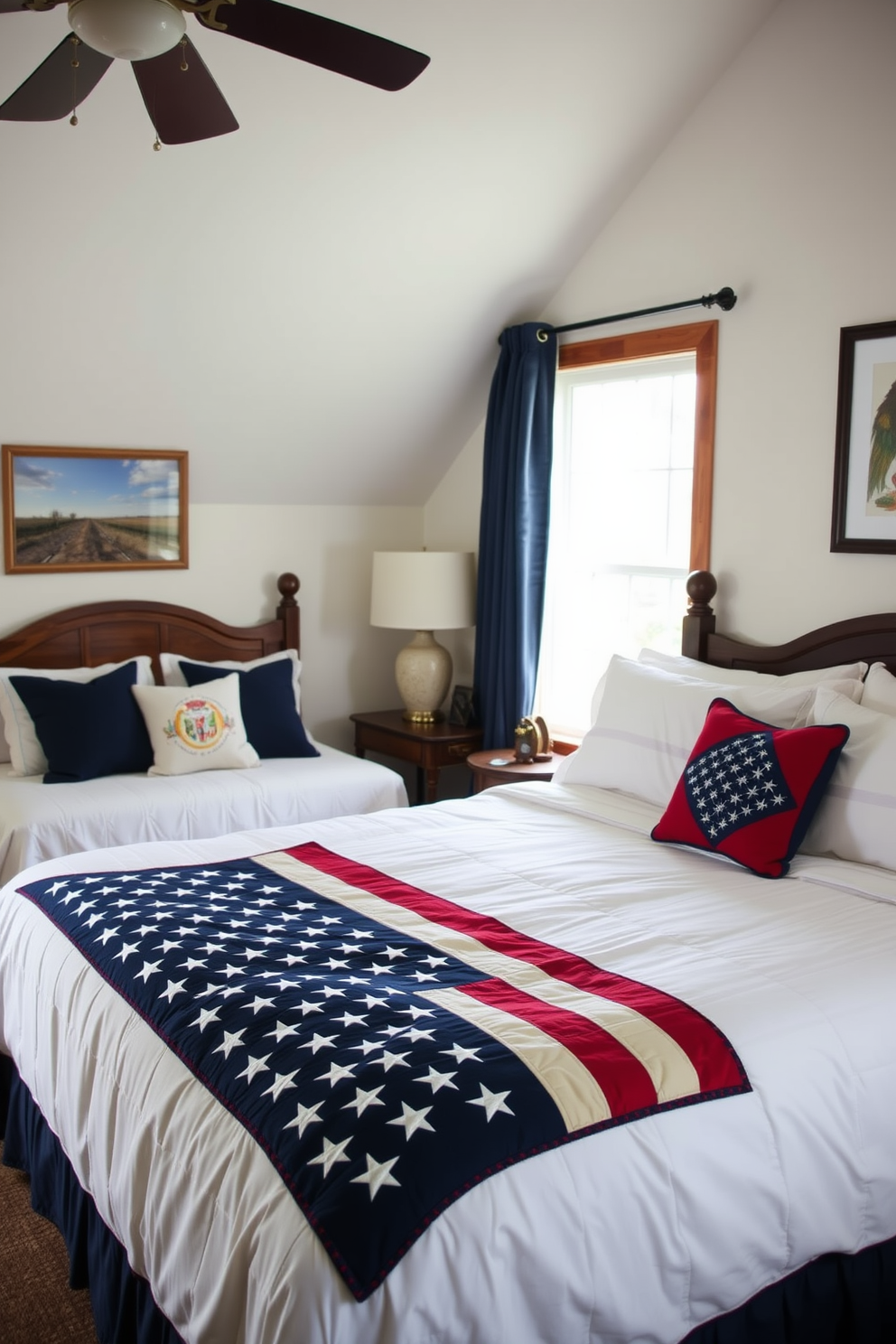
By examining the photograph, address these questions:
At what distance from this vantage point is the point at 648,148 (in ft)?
12.3

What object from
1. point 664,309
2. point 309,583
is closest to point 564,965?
point 664,309

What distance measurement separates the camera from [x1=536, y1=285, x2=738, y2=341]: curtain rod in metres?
3.54

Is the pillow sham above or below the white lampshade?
below

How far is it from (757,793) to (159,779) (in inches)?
80.7

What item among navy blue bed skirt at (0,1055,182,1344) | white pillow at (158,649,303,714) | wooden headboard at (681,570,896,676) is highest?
wooden headboard at (681,570,896,676)

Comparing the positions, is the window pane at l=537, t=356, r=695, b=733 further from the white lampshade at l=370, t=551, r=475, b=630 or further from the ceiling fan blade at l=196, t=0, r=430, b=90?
the ceiling fan blade at l=196, t=0, r=430, b=90

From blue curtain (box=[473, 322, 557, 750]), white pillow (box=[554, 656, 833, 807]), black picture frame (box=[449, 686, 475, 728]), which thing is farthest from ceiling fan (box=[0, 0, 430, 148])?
black picture frame (box=[449, 686, 475, 728])

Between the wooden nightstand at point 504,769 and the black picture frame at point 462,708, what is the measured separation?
0.47 m

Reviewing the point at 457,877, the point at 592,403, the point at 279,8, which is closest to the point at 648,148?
the point at 592,403

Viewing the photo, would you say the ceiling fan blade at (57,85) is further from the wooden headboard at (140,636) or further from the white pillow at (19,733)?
the wooden headboard at (140,636)

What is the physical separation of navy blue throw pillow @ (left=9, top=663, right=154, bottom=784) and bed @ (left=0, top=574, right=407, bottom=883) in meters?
0.03

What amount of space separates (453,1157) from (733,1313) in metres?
0.59

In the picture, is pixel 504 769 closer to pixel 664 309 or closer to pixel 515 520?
pixel 515 520

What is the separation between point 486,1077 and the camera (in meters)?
1.67
